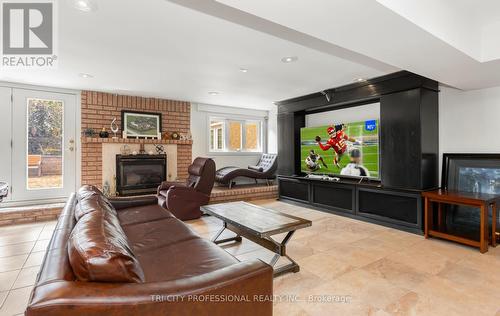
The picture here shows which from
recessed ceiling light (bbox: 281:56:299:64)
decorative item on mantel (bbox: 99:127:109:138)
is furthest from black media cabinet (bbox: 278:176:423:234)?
decorative item on mantel (bbox: 99:127:109:138)

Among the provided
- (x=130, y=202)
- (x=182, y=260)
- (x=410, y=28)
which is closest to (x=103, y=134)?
(x=130, y=202)

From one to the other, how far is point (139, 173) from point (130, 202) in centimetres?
231

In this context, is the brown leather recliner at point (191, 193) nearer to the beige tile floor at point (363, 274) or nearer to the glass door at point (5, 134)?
the beige tile floor at point (363, 274)

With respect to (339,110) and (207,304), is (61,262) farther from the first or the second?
(339,110)

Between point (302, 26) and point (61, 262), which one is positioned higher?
point (302, 26)

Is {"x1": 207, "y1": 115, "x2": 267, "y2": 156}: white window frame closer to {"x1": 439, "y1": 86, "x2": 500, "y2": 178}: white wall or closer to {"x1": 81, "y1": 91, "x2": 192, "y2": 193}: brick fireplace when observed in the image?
{"x1": 81, "y1": 91, "x2": 192, "y2": 193}: brick fireplace

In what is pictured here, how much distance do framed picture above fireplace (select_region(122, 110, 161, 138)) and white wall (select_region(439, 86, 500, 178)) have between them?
16.8 ft

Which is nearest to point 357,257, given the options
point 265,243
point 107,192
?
point 265,243

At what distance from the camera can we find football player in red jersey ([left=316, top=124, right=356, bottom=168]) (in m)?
4.46

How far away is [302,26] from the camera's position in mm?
1777

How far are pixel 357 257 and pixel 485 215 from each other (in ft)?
4.93

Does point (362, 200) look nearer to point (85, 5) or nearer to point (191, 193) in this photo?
point (191, 193)

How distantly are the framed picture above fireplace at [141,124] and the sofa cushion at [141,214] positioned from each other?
2.67 m

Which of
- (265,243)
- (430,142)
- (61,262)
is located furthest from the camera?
(430,142)
